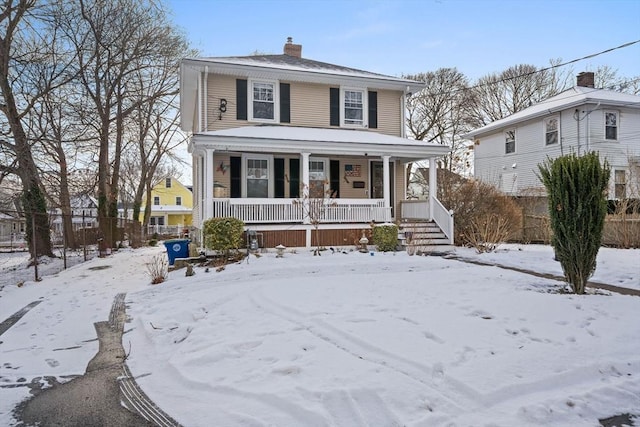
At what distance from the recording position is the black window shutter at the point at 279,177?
563 inches

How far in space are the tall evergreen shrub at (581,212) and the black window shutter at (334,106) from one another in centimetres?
993

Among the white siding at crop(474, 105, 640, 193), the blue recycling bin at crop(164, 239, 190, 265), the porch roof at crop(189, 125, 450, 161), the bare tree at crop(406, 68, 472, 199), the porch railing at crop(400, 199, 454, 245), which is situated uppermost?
the bare tree at crop(406, 68, 472, 199)

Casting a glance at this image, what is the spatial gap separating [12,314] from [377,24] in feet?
42.4

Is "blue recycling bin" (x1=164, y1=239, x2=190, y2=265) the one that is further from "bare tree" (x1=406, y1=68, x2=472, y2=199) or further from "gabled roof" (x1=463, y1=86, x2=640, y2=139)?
"bare tree" (x1=406, y1=68, x2=472, y2=199)

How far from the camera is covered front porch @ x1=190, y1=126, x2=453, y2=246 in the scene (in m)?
12.1

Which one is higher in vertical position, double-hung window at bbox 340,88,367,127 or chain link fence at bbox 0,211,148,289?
double-hung window at bbox 340,88,367,127

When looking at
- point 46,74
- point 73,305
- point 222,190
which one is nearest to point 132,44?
point 46,74

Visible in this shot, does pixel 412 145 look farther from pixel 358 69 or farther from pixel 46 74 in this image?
pixel 46 74

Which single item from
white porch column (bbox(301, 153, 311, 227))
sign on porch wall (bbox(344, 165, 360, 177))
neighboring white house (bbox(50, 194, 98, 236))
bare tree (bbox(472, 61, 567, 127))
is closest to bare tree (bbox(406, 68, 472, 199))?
bare tree (bbox(472, 61, 567, 127))

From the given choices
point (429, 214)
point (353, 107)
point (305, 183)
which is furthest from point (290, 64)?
point (429, 214)

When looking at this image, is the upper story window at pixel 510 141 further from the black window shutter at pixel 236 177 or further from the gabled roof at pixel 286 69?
the black window shutter at pixel 236 177

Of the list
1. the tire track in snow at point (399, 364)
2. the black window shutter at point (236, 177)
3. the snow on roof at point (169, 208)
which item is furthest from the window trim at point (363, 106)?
the snow on roof at point (169, 208)

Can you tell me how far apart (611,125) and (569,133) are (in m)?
1.92

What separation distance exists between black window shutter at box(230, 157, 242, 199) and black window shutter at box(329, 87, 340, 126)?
12.6ft
